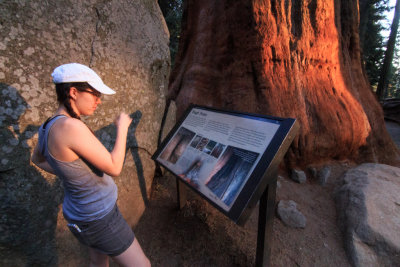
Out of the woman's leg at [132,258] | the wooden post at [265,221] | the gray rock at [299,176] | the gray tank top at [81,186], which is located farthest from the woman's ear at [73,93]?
the gray rock at [299,176]

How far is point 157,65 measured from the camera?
2.10 m

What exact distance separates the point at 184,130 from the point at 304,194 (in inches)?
72.2

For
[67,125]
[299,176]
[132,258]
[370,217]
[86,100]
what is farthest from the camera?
[299,176]

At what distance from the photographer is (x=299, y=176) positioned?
259 centimetres

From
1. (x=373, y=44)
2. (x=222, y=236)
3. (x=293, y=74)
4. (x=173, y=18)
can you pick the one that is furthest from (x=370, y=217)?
(x=373, y=44)

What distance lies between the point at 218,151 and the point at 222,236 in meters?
0.97

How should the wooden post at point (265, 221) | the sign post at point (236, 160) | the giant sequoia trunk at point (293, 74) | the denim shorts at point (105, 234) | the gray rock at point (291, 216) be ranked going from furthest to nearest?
the giant sequoia trunk at point (293, 74), the gray rock at point (291, 216), the wooden post at point (265, 221), the sign post at point (236, 160), the denim shorts at point (105, 234)

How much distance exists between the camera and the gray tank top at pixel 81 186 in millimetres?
869

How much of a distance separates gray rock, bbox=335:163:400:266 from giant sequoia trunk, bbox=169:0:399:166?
68cm

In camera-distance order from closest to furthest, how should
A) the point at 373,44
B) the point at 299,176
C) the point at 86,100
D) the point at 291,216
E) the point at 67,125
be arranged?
the point at 67,125 < the point at 86,100 < the point at 291,216 < the point at 299,176 < the point at 373,44

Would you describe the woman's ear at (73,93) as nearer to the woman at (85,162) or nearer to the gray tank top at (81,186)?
the woman at (85,162)

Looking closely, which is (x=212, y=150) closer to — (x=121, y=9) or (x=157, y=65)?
(x=157, y=65)

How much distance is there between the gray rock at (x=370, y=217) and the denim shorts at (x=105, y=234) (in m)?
1.92

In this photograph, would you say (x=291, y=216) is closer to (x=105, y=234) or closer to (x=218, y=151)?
(x=218, y=151)
